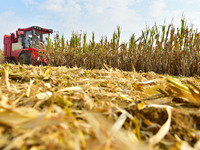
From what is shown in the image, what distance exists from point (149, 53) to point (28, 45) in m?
7.15

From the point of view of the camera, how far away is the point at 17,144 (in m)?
0.44

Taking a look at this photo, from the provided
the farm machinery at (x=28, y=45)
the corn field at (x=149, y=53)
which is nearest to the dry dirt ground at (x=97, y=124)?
the corn field at (x=149, y=53)

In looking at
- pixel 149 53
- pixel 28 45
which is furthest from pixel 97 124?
pixel 28 45

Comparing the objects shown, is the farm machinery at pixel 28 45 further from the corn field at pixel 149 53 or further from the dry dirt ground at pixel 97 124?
the dry dirt ground at pixel 97 124

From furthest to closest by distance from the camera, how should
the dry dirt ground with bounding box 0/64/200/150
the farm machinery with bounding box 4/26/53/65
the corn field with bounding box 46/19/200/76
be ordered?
the farm machinery with bounding box 4/26/53/65, the corn field with bounding box 46/19/200/76, the dry dirt ground with bounding box 0/64/200/150

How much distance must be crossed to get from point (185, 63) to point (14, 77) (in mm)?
5687

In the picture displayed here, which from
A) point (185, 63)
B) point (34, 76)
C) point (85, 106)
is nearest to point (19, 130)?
point (85, 106)

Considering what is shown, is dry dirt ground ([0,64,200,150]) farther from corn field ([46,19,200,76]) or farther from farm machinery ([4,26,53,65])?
farm machinery ([4,26,53,65])

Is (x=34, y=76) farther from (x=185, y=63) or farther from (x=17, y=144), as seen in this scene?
(x=185, y=63)

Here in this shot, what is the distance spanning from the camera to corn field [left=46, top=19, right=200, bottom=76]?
18.9ft

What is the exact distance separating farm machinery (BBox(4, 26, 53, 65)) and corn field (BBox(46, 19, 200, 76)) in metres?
2.05

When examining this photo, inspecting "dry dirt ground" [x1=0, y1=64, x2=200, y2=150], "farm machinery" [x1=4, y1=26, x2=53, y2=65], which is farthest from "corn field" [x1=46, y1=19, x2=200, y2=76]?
"dry dirt ground" [x1=0, y1=64, x2=200, y2=150]

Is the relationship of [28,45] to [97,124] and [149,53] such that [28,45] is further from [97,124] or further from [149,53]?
[97,124]

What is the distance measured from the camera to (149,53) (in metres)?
6.16
